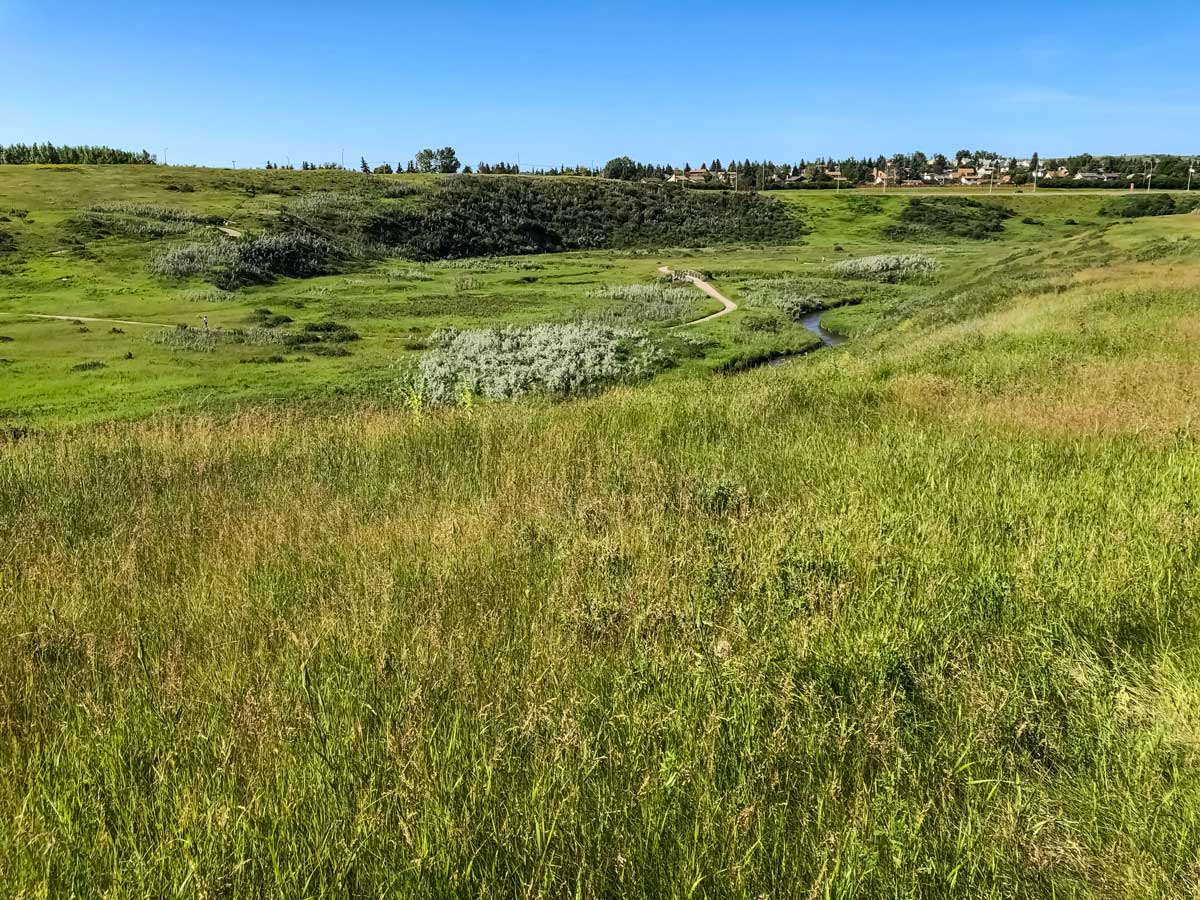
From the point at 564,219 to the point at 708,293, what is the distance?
50037 mm

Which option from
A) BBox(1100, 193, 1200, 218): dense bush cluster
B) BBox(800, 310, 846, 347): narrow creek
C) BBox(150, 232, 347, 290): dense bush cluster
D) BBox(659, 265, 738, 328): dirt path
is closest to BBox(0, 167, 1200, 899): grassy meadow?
BBox(800, 310, 846, 347): narrow creek

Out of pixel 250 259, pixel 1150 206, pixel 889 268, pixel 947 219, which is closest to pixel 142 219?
pixel 250 259

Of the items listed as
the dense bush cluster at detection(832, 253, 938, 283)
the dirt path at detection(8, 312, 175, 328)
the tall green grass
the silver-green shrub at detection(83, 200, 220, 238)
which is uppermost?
the silver-green shrub at detection(83, 200, 220, 238)

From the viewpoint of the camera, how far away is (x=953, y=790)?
109 inches

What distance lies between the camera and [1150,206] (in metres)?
85.7

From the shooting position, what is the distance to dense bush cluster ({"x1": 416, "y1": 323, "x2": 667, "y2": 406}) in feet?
74.9

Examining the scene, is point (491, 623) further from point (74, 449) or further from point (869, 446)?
point (74, 449)

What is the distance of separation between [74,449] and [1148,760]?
11.0 metres

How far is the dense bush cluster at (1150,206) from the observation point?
274 ft

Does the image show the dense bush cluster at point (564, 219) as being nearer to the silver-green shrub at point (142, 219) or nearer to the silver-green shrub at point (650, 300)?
the silver-green shrub at point (142, 219)

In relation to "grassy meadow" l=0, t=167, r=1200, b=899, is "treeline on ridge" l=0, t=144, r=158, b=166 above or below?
above

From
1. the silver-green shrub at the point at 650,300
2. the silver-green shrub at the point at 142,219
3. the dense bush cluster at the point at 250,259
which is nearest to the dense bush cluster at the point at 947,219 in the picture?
the silver-green shrub at the point at 650,300

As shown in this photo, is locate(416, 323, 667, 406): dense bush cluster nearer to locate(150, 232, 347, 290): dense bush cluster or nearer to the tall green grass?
the tall green grass

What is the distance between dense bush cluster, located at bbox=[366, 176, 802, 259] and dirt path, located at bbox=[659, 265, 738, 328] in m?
27.9
